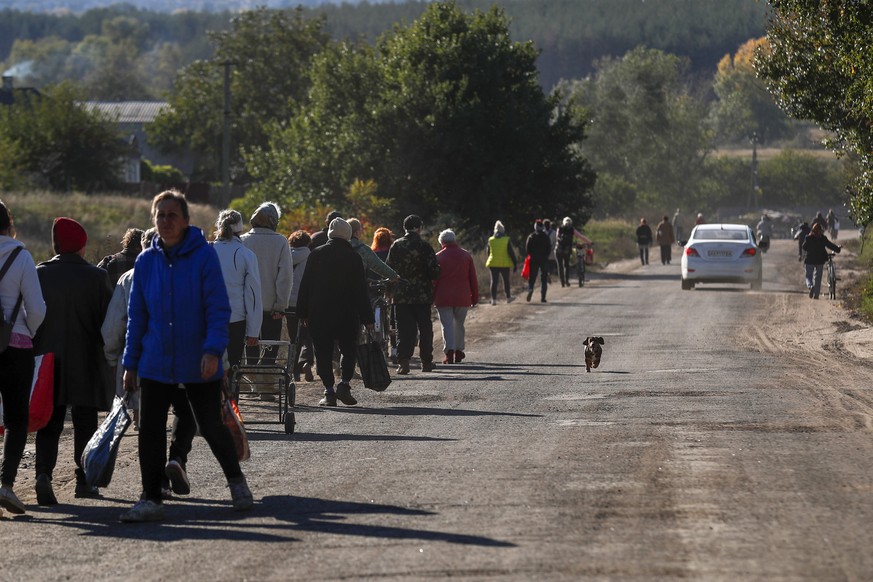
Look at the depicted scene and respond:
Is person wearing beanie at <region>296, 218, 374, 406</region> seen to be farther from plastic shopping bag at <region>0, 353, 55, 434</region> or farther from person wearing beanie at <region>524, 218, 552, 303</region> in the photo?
person wearing beanie at <region>524, 218, 552, 303</region>

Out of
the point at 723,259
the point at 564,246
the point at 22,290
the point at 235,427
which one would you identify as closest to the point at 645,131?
the point at 564,246

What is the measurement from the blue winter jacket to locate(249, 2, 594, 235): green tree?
127 ft

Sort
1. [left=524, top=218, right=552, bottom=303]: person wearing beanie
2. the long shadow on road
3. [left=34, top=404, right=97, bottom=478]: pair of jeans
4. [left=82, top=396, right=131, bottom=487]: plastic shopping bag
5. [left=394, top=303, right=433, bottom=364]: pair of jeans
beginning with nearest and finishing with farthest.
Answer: the long shadow on road, [left=82, top=396, right=131, bottom=487]: plastic shopping bag, [left=34, top=404, right=97, bottom=478]: pair of jeans, [left=394, top=303, right=433, bottom=364]: pair of jeans, [left=524, top=218, right=552, bottom=303]: person wearing beanie

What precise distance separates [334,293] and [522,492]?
17.6ft

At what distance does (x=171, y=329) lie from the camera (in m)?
8.38

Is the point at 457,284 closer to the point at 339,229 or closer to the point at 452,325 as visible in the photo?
the point at 452,325

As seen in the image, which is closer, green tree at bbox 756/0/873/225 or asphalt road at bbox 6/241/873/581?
asphalt road at bbox 6/241/873/581

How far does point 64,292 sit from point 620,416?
217 inches

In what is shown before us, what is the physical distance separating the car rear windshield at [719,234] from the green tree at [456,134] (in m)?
12.6

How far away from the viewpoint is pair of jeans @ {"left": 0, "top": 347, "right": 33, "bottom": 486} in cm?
905

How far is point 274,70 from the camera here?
8831 cm

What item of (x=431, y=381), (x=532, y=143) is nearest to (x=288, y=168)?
(x=532, y=143)

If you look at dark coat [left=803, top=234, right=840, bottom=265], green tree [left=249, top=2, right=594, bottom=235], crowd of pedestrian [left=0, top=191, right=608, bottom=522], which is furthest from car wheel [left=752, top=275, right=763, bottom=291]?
crowd of pedestrian [left=0, top=191, right=608, bottom=522]

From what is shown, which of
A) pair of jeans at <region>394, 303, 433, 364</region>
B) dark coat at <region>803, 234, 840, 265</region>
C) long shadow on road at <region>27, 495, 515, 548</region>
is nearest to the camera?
long shadow on road at <region>27, 495, 515, 548</region>
